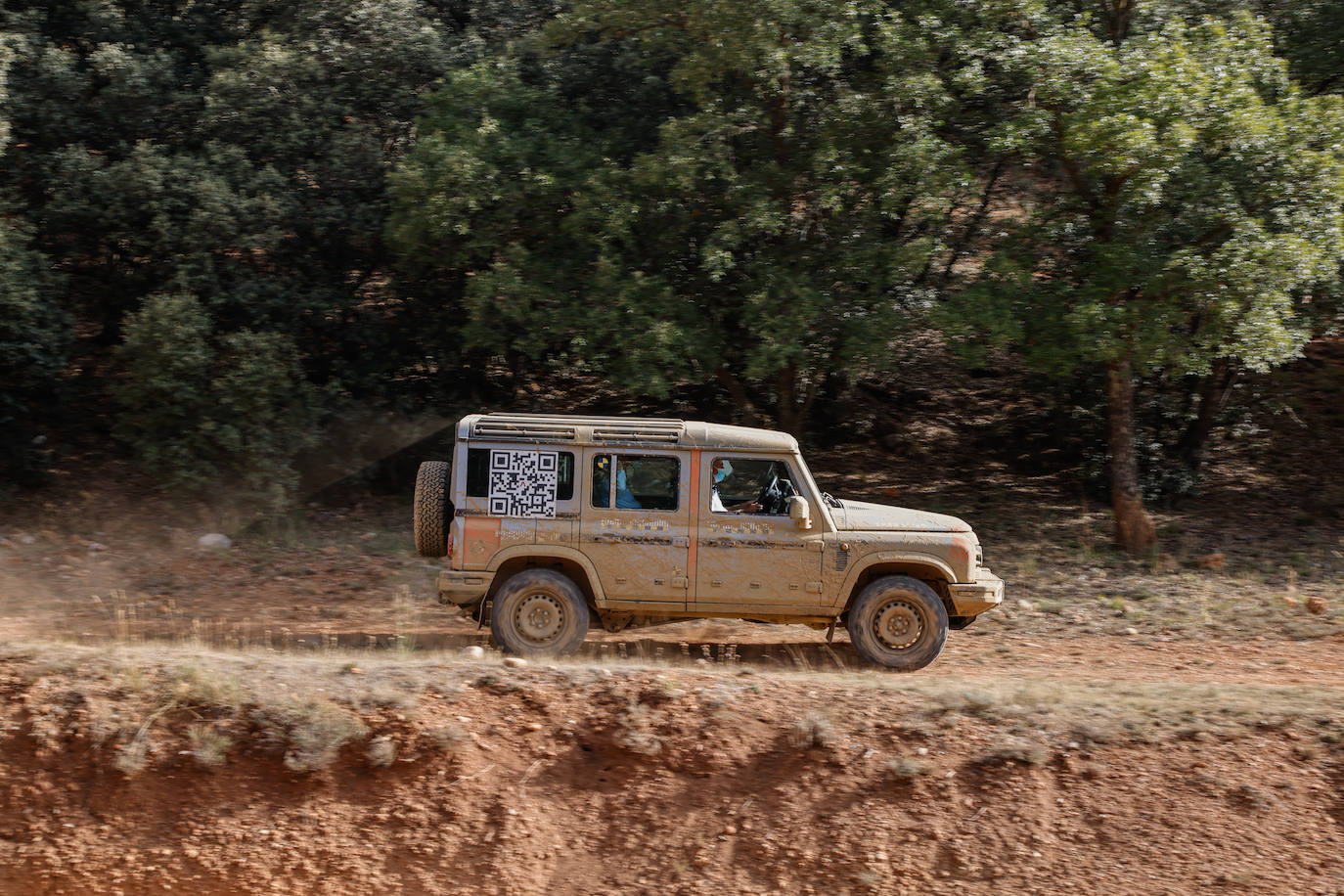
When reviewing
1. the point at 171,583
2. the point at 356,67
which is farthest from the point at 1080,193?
the point at 171,583

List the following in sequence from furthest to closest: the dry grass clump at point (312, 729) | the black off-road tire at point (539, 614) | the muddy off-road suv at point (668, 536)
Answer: the black off-road tire at point (539, 614) < the muddy off-road suv at point (668, 536) < the dry grass clump at point (312, 729)

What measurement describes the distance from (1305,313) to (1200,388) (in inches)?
102

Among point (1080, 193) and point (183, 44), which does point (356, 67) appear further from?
point (1080, 193)

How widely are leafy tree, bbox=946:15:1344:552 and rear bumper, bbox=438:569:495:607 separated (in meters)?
6.51

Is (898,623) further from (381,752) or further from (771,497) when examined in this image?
(381,752)

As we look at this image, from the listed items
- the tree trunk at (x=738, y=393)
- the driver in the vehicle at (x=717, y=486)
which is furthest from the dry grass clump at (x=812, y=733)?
the tree trunk at (x=738, y=393)

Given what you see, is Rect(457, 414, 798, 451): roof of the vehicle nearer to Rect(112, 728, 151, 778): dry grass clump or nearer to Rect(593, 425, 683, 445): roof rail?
Rect(593, 425, 683, 445): roof rail

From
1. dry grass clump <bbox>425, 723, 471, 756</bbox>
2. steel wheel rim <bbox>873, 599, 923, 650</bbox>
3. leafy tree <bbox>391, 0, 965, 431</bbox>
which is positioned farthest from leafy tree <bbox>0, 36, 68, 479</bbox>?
steel wheel rim <bbox>873, 599, 923, 650</bbox>

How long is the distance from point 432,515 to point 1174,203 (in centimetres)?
904

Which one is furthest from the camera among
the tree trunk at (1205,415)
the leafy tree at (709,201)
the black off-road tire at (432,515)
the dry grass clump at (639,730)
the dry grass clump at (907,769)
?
the tree trunk at (1205,415)

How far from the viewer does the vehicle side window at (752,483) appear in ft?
28.6

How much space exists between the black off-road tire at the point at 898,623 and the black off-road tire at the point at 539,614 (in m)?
2.16

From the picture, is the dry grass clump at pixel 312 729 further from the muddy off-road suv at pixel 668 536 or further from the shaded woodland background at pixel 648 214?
the shaded woodland background at pixel 648 214

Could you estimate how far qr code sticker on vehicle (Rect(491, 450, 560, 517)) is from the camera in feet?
28.5
